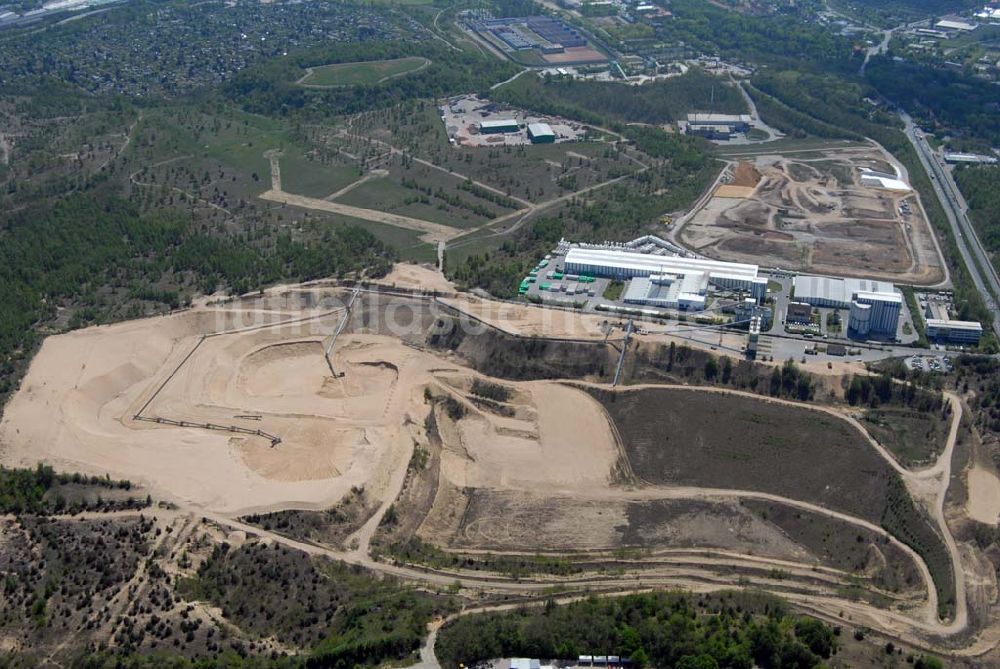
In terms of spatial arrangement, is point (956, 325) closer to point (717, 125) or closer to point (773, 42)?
point (717, 125)

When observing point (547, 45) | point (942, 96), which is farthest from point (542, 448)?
point (547, 45)

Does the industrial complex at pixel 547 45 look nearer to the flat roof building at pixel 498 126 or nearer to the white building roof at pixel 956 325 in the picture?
the flat roof building at pixel 498 126

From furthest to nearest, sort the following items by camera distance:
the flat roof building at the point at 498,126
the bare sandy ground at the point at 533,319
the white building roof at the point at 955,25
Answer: the white building roof at the point at 955,25
the flat roof building at the point at 498,126
the bare sandy ground at the point at 533,319

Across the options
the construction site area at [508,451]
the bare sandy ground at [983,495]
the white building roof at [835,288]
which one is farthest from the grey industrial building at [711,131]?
the bare sandy ground at [983,495]

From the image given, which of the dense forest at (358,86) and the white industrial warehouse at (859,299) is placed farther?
the dense forest at (358,86)

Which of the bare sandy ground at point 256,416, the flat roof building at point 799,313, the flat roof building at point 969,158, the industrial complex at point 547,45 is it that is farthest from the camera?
the industrial complex at point 547,45

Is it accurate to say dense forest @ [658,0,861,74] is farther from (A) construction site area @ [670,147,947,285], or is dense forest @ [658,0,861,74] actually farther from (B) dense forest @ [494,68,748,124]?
(A) construction site area @ [670,147,947,285]

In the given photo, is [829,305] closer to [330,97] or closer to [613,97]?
[613,97]
